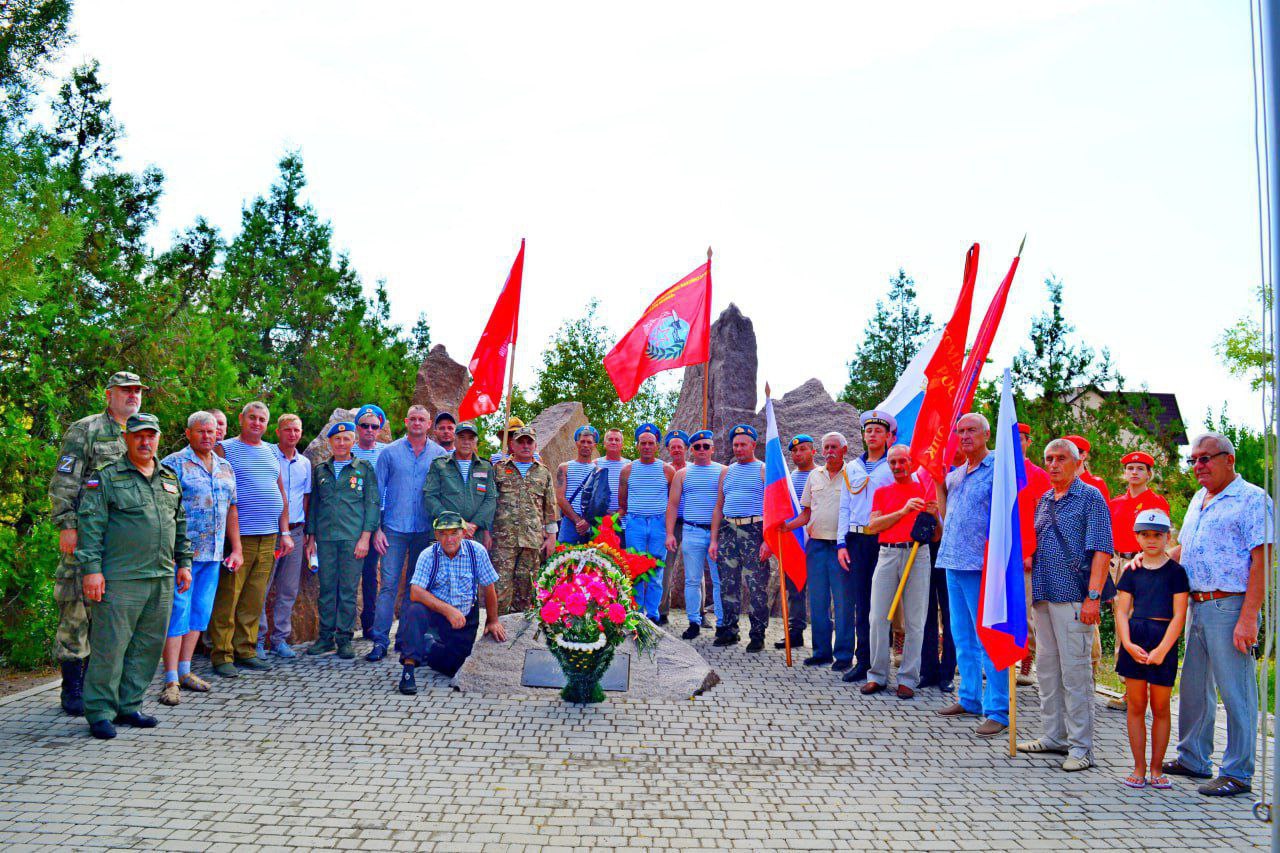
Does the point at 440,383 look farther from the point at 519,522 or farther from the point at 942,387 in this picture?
the point at 942,387

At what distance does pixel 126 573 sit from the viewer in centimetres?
575

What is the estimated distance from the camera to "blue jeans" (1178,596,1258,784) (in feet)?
16.5

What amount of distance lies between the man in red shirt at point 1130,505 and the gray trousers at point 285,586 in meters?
6.58

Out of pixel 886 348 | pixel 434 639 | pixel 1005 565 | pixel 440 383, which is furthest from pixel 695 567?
pixel 886 348

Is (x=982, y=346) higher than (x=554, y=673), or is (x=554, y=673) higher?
(x=982, y=346)

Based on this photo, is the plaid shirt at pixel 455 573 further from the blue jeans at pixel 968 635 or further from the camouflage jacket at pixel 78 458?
the blue jeans at pixel 968 635

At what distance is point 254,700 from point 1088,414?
13.1m

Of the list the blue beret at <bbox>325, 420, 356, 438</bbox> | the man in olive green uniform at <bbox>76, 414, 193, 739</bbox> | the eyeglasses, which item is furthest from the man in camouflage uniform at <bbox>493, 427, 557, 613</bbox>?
the eyeglasses

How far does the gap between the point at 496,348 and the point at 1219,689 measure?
702 centimetres

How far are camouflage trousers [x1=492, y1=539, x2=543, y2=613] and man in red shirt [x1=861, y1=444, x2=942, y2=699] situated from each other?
306cm

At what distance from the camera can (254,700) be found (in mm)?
6457

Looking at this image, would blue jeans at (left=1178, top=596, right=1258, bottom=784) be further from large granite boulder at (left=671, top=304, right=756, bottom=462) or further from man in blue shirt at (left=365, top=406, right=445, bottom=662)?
large granite boulder at (left=671, top=304, right=756, bottom=462)

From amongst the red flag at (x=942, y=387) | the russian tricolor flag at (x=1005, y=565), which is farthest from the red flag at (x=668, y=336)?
the russian tricolor flag at (x=1005, y=565)

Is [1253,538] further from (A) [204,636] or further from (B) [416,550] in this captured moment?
(A) [204,636]
